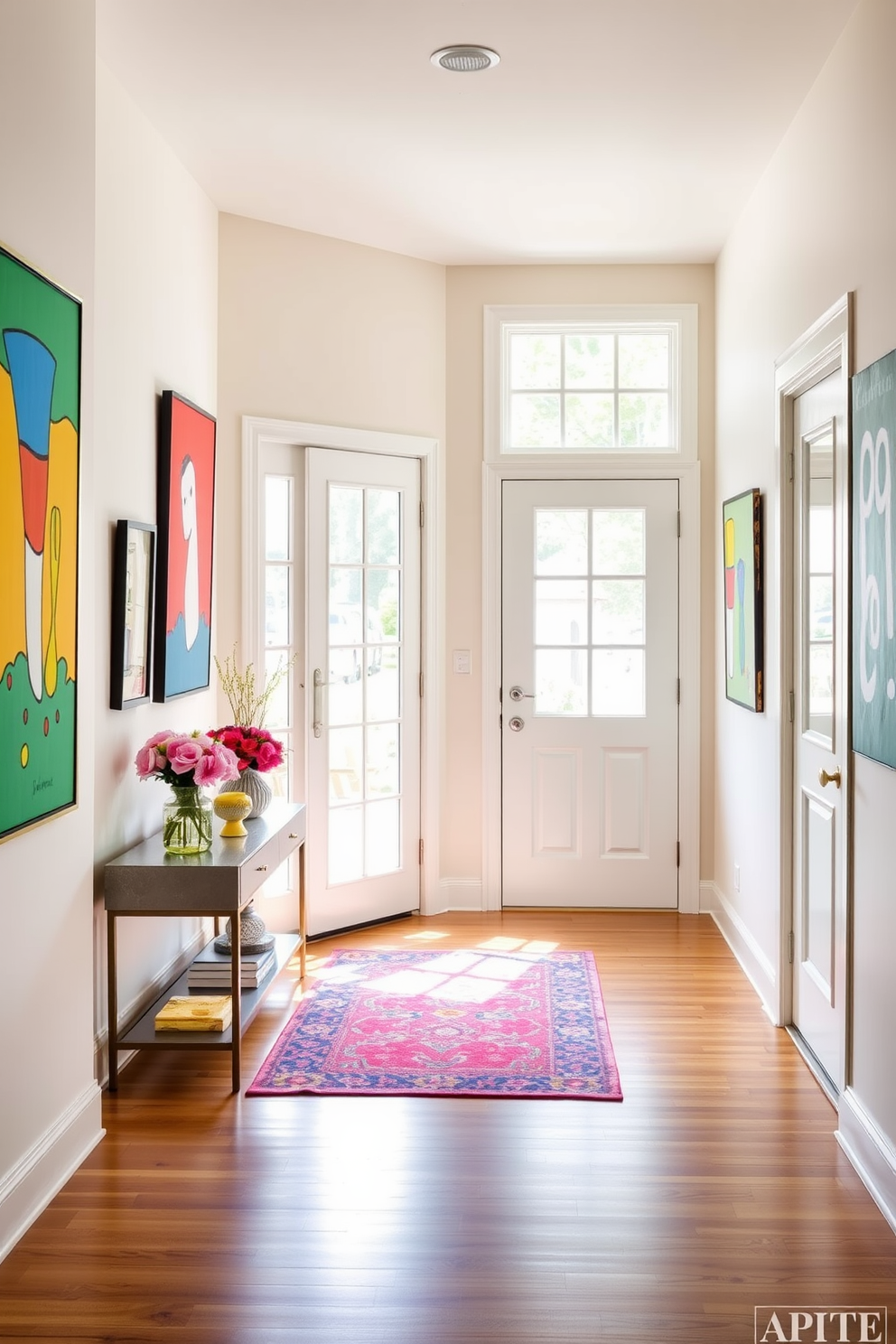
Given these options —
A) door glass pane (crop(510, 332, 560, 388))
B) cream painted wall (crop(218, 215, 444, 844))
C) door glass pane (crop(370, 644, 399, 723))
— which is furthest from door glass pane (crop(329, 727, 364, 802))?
door glass pane (crop(510, 332, 560, 388))

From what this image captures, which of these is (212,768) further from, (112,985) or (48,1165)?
(48,1165)

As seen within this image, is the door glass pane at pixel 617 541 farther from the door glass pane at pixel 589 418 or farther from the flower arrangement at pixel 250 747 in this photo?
the flower arrangement at pixel 250 747

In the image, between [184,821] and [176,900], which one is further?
[184,821]

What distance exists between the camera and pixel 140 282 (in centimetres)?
375

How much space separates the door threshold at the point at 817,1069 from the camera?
10.8 ft

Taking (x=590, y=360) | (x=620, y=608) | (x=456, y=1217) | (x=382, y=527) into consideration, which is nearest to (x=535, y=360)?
(x=590, y=360)

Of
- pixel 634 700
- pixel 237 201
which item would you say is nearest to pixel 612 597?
pixel 634 700

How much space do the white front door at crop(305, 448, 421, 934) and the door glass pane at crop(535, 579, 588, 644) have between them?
23.8 inches

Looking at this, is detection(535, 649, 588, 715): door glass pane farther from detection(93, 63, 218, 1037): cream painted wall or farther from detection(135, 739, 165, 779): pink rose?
detection(135, 739, 165, 779): pink rose

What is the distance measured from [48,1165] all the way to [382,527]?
3131 mm

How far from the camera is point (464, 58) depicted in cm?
335

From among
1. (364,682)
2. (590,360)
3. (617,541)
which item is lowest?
(364,682)

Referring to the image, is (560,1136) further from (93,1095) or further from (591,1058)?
(93,1095)

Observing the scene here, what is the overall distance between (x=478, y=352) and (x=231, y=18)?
2418mm
